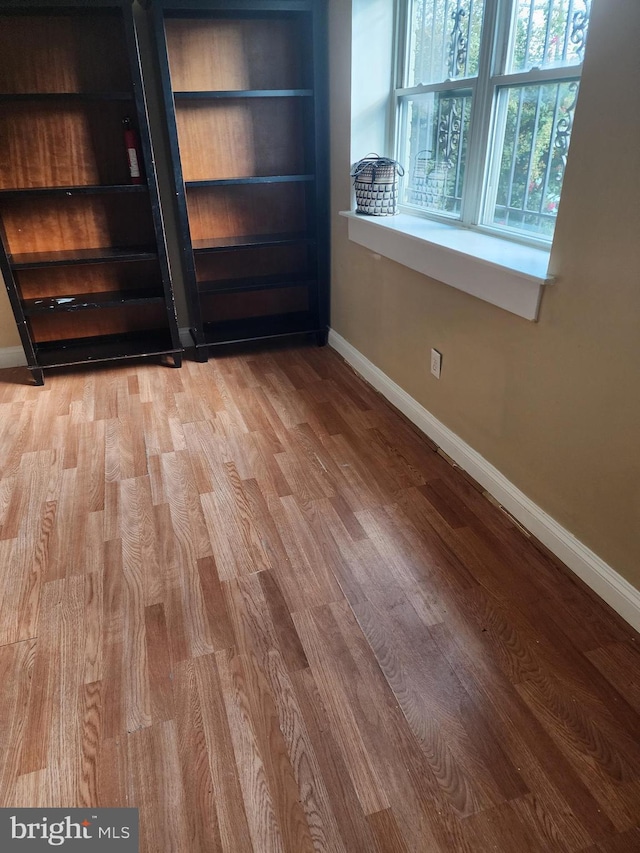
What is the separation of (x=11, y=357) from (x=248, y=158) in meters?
1.80

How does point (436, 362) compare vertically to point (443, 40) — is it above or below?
below

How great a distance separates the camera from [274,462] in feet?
7.66

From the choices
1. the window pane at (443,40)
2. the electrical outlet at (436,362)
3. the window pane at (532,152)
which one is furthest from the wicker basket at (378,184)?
the electrical outlet at (436,362)

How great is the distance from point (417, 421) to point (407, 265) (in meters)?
0.70

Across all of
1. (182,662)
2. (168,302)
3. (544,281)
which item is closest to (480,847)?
(182,662)

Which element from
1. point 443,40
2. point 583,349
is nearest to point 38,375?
point 443,40

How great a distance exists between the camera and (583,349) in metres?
1.56

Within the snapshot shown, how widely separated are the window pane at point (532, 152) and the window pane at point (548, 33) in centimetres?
7

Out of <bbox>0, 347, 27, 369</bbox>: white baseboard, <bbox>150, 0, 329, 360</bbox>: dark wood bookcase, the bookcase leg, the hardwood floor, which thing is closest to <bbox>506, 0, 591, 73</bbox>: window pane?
<bbox>150, 0, 329, 360</bbox>: dark wood bookcase

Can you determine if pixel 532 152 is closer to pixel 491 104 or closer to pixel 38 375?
pixel 491 104

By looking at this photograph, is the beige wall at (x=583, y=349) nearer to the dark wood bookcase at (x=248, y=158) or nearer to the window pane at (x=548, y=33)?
the window pane at (x=548, y=33)

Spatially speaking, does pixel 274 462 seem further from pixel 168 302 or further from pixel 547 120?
pixel 547 120

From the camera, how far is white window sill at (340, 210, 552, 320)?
1723mm

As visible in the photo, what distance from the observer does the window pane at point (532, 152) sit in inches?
69.0
